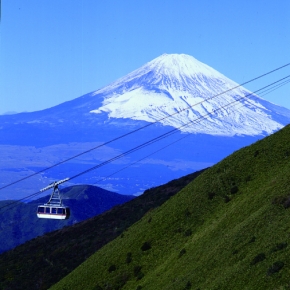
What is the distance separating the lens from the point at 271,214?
4375 centimetres

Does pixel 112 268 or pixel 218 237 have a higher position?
pixel 112 268

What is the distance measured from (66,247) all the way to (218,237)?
4453cm

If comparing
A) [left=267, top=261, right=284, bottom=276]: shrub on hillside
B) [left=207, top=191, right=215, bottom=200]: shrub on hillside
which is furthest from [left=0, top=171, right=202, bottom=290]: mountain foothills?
[left=267, top=261, right=284, bottom=276]: shrub on hillside

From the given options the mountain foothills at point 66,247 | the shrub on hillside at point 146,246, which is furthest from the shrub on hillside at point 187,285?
the mountain foothills at point 66,247

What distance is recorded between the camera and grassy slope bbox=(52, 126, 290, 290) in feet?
123

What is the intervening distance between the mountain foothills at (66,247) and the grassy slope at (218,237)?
61.5ft

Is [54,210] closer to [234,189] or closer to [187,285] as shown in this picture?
[234,189]

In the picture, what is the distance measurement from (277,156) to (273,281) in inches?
964

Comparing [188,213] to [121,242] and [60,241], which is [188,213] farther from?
[60,241]

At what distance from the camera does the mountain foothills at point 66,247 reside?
260 feet

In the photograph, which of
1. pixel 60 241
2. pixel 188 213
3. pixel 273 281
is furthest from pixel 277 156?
pixel 60 241

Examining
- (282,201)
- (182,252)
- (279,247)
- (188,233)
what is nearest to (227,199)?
(188,233)

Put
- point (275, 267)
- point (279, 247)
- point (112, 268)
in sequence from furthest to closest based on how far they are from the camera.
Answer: point (112, 268), point (279, 247), point (275, 267)

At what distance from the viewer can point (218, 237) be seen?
46.7 metres
